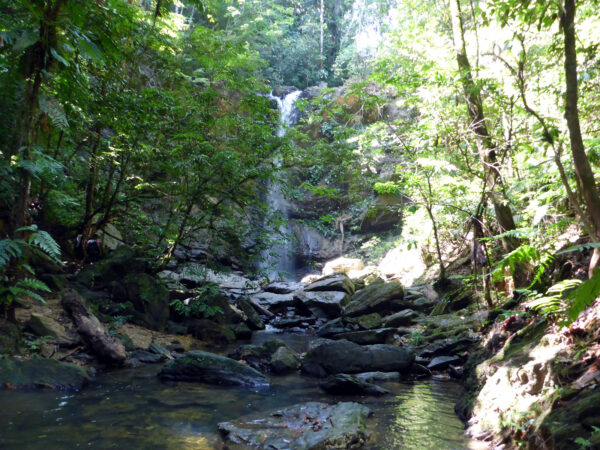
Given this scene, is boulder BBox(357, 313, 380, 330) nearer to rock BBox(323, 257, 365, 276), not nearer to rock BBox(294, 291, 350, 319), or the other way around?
rock BBox(294, 291, 350, 319)

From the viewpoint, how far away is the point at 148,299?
8625 millimetres

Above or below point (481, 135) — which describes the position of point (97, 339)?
below

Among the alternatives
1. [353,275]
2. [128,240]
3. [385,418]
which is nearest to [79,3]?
[385,418]

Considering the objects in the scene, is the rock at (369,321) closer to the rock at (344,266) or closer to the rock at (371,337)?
the rock at (371,337)

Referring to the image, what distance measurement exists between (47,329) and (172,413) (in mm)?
3055

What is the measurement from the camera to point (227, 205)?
30.3 ft

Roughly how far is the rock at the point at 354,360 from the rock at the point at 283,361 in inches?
8.6

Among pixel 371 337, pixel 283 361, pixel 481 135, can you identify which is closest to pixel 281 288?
pixel 371 337

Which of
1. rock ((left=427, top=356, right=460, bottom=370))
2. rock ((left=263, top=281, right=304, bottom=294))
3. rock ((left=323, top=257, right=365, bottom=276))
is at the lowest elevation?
rock ((left=427, top=356, right=460, bottom=370))

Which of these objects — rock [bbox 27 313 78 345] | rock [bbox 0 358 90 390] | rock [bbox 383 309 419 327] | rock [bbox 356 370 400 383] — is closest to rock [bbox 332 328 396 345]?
rock [bbox 383 309 419 327]

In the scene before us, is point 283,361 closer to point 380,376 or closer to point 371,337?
point 380,376

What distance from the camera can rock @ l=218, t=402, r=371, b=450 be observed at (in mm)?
3773

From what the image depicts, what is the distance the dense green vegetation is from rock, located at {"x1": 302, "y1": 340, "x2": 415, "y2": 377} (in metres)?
1.85

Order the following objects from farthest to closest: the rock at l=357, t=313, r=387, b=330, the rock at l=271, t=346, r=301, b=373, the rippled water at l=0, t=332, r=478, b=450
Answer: the rock at l=357, t=313, r=387, b=330 < the rock at l=271, t=346, r=301, b=373 < the rippled water at l=0, t=332, r=478, b=450
